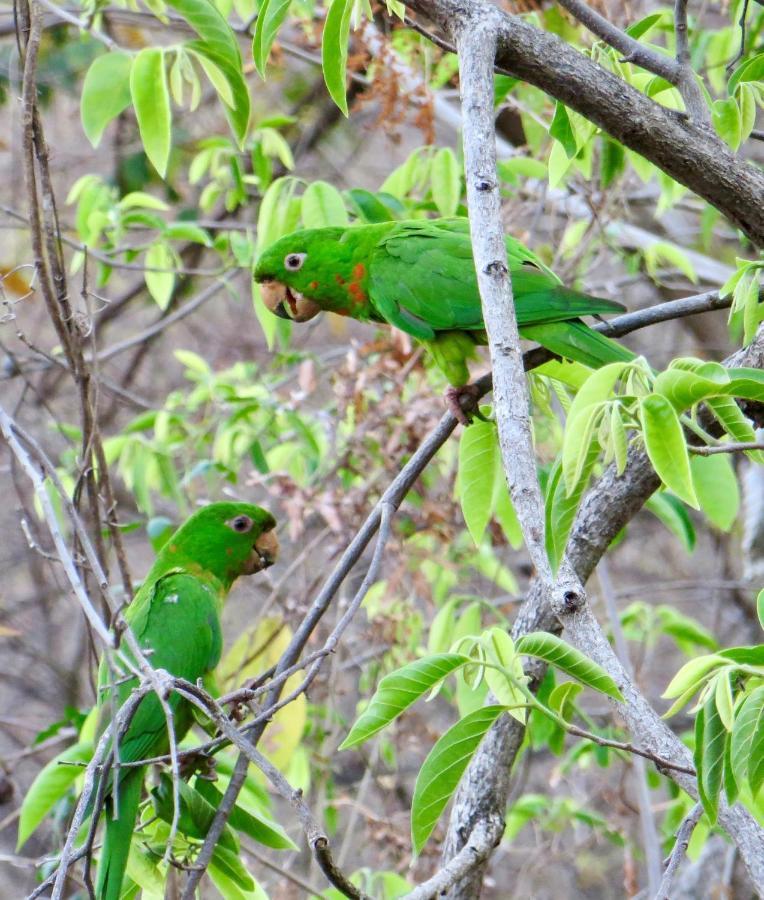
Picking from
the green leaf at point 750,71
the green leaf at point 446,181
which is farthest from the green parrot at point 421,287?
the green leaf at point 750,71

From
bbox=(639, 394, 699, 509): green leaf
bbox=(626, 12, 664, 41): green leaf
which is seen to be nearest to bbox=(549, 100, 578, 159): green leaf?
bbox=(626, 12, 664, 41): green leaf

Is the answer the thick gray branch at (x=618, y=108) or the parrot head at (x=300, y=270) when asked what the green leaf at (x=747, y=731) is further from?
the parrot head at (x=300, y=270)

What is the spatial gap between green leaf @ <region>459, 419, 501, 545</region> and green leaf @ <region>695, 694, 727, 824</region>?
0.72 metres

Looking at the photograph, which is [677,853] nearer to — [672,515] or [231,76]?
[672,515]

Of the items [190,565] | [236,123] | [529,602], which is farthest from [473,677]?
[190,565]

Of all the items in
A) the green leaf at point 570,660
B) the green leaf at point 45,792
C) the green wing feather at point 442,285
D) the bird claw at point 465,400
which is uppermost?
the green wing feather at point 442,285

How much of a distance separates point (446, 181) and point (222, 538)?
1021mm

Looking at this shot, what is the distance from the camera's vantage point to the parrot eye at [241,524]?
2.50m

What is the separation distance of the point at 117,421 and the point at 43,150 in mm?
4053

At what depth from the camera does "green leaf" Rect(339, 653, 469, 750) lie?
44.7 inches

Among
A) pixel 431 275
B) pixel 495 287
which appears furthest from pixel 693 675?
pixel 431 275

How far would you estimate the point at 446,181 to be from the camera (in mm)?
2537

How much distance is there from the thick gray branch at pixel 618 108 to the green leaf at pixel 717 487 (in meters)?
0.55

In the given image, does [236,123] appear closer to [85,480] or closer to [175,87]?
[175,87]
